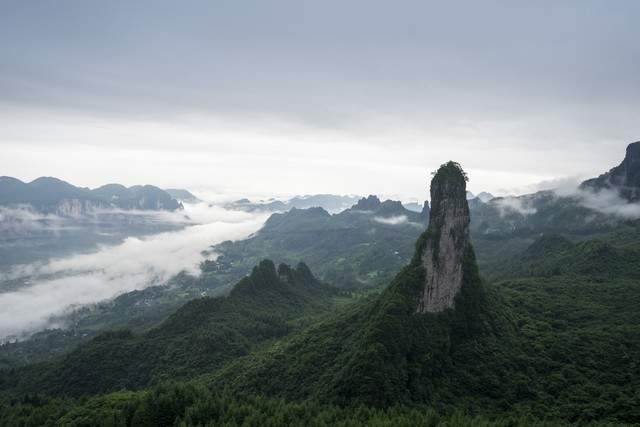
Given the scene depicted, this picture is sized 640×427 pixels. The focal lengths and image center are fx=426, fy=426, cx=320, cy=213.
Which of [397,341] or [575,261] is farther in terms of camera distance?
[575,261]

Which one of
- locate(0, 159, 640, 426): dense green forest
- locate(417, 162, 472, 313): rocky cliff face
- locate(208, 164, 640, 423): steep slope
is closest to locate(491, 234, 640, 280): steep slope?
locate(0, 159, 640, 426): dense green forest

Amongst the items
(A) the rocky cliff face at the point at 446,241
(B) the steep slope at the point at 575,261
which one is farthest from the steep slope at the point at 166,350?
(B) the steep slope at the point at 575,261

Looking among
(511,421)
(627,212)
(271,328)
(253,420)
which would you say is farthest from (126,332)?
(627,212)

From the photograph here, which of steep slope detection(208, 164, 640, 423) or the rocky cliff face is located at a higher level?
the rocky cliff face

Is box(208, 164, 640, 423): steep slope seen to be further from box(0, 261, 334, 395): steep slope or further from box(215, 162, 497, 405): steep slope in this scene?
box(0, 261, 334, 395): steep slope

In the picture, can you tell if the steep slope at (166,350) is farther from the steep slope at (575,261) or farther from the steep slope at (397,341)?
the steep slope at (575,261)

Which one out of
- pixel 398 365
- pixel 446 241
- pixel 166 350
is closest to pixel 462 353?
pixel 398 365

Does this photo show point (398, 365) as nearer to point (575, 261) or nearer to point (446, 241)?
point (446, 241)
